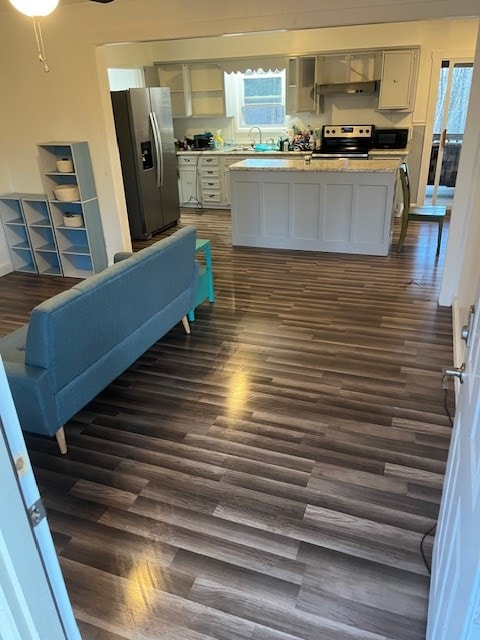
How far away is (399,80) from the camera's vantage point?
6.44 meters

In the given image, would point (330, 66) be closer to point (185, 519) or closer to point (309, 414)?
point (309, 414)

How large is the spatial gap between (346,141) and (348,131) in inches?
5.6

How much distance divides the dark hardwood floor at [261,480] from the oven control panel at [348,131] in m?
3.79

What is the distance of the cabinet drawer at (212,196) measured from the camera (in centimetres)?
782

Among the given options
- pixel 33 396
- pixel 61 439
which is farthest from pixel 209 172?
pixel 33 396

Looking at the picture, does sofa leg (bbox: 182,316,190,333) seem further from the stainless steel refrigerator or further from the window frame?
the window frame

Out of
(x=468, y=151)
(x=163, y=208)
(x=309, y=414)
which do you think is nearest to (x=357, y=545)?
(x=309, y=414)

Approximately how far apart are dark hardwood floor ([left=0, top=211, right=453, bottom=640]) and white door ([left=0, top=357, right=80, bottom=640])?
0.91m

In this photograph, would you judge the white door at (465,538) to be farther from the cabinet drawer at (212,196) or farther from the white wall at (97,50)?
the cabinet drawer at (212,196)

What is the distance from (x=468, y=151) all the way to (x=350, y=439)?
2.54 metres

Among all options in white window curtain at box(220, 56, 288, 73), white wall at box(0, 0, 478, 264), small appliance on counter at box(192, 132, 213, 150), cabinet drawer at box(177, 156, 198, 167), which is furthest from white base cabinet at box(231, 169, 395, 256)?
white window curtain at box(220, 56, 288, 73)

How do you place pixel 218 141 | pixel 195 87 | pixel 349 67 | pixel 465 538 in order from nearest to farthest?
pixel 465 538
pixel 349 67
pixel 195 87
pixel 218 141

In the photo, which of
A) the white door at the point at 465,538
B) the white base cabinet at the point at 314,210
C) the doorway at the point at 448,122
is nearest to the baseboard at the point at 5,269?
the white base cabinet at the point at 314,210

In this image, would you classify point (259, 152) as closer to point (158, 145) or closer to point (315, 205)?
point (158, 145)
